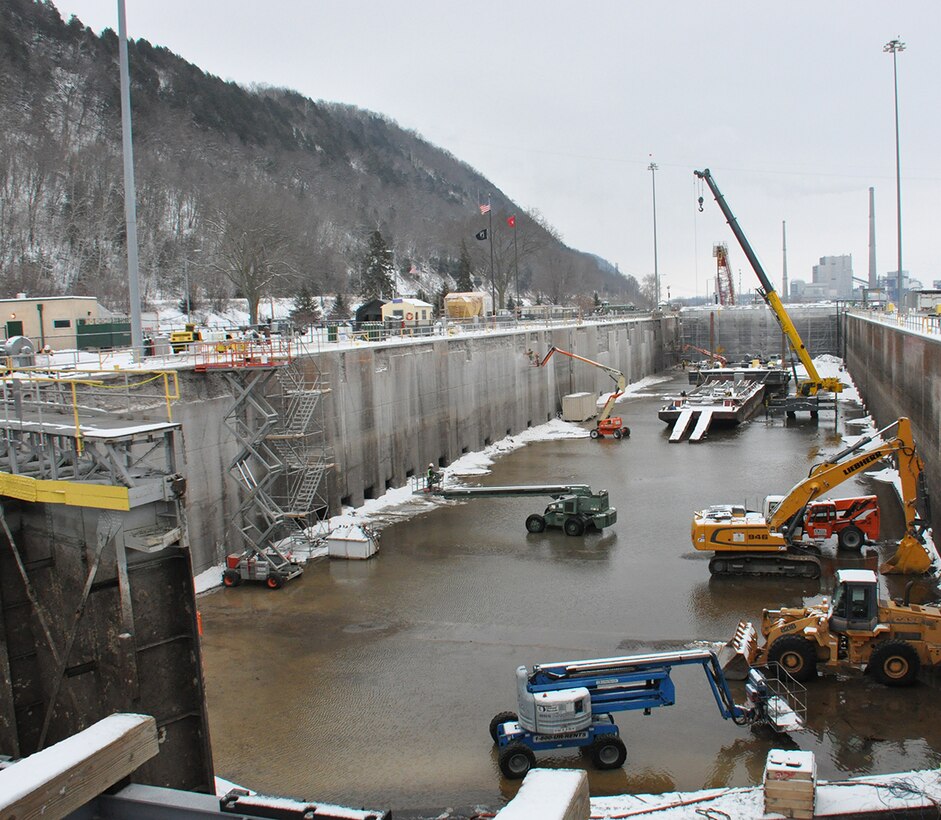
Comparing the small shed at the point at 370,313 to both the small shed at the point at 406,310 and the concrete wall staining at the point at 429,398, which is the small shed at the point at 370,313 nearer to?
the small shed at the point at 406,310

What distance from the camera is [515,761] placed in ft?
41.1

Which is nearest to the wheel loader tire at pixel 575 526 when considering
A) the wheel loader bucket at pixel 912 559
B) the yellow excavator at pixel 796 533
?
the yellow excavator at pixel 796 533

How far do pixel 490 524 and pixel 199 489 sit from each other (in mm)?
9236

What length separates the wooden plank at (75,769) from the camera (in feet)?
10.4

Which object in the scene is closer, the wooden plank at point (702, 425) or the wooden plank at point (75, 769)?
the wooden plank at point (75, 769)

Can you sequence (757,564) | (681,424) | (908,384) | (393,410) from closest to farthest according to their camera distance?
1. (757,564)
2. (908,384)
3. (393,410)
4. (681,424)

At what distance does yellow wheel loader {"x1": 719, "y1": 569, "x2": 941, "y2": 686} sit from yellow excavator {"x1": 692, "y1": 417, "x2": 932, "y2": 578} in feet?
19.4

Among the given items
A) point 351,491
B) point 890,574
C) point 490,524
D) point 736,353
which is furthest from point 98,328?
point 736,353

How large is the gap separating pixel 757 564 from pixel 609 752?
33.7ft

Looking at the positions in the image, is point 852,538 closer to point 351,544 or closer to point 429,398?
point 351,544

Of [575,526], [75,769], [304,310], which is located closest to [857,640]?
[575,526]

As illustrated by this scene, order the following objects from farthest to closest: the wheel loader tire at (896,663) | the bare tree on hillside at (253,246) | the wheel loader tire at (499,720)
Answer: the bare tree on hillside at (253,246) < the wheel loader tire at (896,663) < the wheel loader tire at (499,720)

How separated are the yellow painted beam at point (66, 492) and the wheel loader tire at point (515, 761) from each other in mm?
6168

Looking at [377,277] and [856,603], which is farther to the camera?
[377,277]
